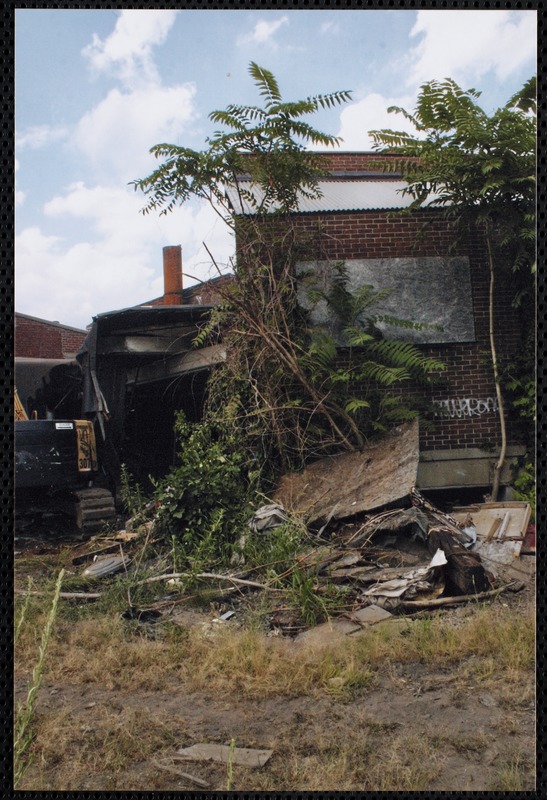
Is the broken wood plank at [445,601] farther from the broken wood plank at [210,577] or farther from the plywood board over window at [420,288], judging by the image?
the plywood board over window at [420,288]

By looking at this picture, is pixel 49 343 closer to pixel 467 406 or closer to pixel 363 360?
pixel 363 360

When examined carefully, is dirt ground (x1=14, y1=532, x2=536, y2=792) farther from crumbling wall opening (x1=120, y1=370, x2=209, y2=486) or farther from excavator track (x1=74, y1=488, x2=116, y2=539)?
crumbling wall opening (x1=120, y1=370, x2=209, y2=486)

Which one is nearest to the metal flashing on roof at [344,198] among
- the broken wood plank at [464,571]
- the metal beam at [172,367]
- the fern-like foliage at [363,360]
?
the fern-like foliage at [363,360]

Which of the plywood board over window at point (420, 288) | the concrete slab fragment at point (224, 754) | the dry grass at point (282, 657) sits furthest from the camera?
the plywood board over window at point (420, 288)

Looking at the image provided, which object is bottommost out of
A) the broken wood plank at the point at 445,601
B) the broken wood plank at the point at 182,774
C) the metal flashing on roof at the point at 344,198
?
the broken wood plank at the point at 182,774

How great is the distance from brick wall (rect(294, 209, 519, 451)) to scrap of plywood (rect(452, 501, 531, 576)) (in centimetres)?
156

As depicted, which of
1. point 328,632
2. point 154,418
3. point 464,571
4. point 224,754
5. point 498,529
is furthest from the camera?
point 154,418

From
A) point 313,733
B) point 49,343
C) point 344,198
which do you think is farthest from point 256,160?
point 49,343

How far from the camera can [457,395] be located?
380 inches

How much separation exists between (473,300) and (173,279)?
8495mm

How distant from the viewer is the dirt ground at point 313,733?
3.27 metres

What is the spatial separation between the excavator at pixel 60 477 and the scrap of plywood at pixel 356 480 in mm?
2574

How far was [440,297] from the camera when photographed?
970 cm

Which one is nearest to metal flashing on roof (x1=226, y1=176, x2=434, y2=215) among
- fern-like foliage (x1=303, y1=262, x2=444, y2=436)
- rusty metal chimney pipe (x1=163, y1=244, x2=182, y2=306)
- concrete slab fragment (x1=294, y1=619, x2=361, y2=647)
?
fern-like foliage (x1=303, y1=262, x2=444, y2=436)
